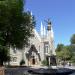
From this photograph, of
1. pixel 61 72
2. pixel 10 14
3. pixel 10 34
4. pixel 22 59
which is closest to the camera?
pixel 61 72

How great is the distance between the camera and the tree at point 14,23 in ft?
136

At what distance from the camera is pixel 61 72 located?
24.0 meters

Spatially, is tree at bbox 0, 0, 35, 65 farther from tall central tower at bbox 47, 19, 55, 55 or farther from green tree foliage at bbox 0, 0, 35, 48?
tall central tower at bbox 47, 19, 55, 55

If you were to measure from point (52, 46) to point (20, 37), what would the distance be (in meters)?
40.5

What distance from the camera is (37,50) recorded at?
82.1 metres

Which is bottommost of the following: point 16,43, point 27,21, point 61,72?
point 61,72

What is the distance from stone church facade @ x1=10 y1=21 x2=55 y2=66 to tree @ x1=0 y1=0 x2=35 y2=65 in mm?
27226

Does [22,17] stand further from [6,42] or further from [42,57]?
[42,57]

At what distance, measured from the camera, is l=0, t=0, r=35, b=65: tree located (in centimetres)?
4157

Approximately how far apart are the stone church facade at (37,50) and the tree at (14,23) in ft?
89.3

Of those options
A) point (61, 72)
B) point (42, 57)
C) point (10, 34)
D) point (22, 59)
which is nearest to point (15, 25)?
point (10, 34)

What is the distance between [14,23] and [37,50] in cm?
3730

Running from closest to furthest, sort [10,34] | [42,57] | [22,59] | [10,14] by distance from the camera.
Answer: [10,14] < [10,34] < [22,59] < [42,57]

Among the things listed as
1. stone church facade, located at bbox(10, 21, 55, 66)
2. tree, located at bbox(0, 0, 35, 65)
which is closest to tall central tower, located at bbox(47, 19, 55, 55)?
stone church facade, located at bbox(10, 21, 55, 66)
